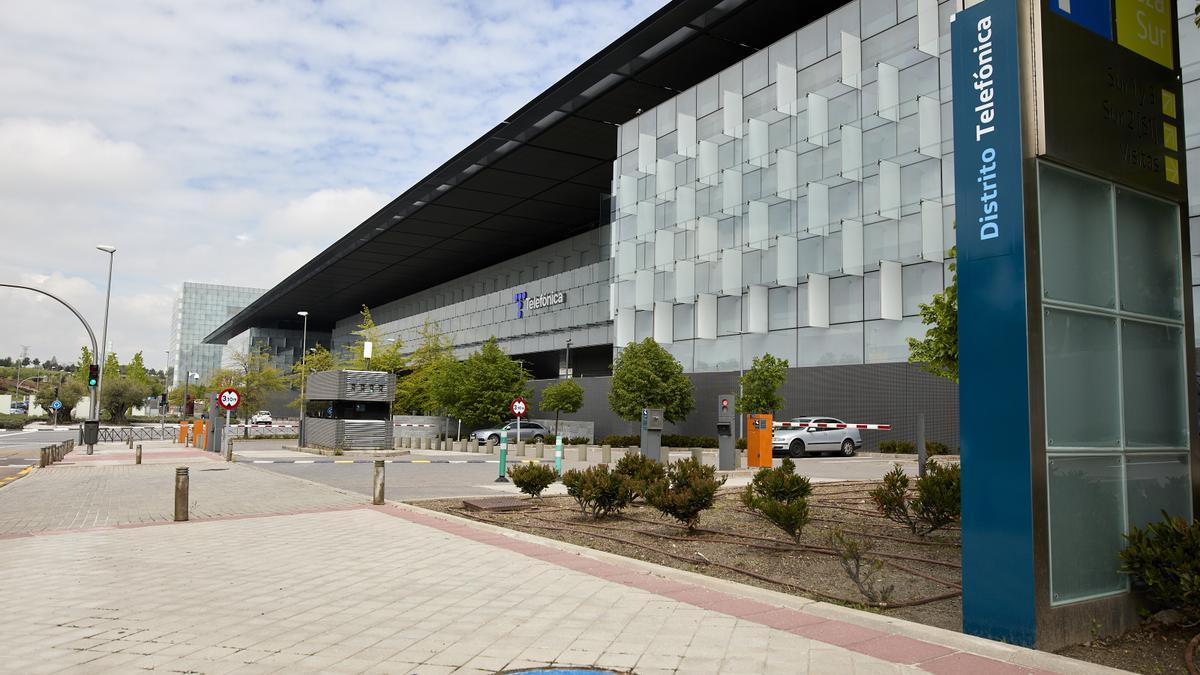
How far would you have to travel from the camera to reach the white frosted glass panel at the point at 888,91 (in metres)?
30.2

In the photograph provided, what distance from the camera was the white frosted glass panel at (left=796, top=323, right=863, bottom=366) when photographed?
31781mm

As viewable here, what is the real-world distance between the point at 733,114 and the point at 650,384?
1240 centimetres

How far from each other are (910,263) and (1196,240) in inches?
358

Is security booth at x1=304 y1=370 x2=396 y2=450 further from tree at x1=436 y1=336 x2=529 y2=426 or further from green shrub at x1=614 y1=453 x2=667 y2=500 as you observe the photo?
green shrub at x1=614 y1=453 x2=667 y2=500

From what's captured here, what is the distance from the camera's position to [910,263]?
29.6 metres

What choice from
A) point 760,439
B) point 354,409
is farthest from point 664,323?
point 760,439

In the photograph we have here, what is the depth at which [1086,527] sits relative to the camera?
593 cm

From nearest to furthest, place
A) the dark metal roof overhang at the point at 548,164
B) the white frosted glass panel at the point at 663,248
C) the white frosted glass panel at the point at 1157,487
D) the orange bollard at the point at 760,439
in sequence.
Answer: the white frosted glass panel at the point at 1157,487 < the orange bollard at the point at 760,439 < the dark metal roof overhang at the point at 548,164 < the white frosted glass panel at the point at 663,248

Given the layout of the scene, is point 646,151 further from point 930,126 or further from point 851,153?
point 930,126

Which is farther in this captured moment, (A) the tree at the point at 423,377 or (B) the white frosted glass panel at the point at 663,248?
(A) the tree at the point at 423,377

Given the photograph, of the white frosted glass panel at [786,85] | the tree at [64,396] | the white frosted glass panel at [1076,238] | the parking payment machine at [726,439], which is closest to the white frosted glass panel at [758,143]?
the white frosted glass panel at [786,85]

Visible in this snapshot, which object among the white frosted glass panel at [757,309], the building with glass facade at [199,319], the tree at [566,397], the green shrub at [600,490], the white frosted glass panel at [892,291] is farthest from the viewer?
the building with glass facade at [199,319]

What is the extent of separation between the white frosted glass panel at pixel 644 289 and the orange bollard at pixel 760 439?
17.2m

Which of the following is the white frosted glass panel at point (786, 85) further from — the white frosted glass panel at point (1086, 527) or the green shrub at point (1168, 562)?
the green shrub at point (1168, 562)
